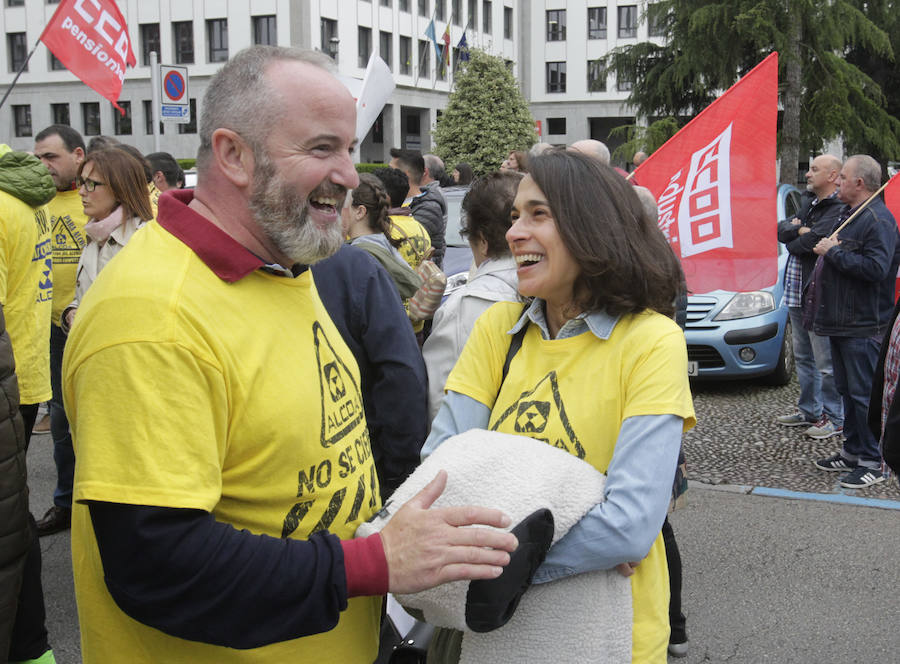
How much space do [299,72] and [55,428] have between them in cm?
408

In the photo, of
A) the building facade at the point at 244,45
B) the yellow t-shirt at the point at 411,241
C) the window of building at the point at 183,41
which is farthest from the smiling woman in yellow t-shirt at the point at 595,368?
the window of building at the point at 183,41

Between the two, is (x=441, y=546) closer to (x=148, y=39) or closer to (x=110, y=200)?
(x=110, y=200)

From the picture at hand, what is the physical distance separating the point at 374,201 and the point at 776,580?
2.76 metres

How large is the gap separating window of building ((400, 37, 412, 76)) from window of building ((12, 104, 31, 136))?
737 inches

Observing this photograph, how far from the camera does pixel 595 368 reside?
2061mm

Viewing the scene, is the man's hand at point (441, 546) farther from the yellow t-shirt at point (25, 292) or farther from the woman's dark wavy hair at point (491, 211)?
the yellow t-shirt at point (25, 292)

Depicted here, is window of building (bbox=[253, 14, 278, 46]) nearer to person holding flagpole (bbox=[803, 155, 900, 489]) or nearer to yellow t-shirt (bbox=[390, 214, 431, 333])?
yellow t-shirt (bbox=[390, 214, 431, 333])

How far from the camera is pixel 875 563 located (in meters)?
4.57

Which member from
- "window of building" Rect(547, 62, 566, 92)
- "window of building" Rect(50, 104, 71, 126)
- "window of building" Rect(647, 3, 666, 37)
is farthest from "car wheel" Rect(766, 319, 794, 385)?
"window of building" Rect(547, 62, 566, 92)

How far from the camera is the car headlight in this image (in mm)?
8055

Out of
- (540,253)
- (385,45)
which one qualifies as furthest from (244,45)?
(540,253)

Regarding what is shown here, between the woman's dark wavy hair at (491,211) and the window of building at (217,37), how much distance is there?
4060 centimetres

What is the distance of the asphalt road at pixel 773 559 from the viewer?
12.5ft

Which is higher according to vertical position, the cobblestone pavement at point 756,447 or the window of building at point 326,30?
the window of building at point 326,30
